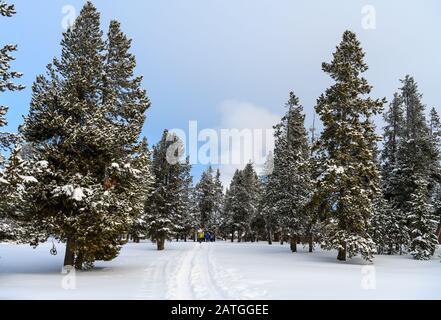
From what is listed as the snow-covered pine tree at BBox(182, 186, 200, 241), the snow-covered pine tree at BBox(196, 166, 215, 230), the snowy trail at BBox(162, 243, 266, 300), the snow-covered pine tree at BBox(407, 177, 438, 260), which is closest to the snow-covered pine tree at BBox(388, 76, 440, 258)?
the snow-covered pine tree at BBox(407, 177, 438, 260)

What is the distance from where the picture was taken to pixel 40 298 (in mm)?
11641

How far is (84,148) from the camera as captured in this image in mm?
18125

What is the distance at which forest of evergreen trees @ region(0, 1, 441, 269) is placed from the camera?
17234mm

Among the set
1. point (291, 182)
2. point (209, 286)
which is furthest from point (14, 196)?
point (291, 182)

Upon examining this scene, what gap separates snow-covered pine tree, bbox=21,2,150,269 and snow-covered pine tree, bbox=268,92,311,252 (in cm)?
1894

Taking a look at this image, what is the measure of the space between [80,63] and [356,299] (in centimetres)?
1609

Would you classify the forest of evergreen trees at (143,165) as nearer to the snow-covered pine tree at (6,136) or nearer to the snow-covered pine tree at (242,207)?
the snow-covered pine tree at (6,136)

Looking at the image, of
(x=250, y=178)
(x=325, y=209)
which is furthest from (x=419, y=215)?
(x=250, y=178)

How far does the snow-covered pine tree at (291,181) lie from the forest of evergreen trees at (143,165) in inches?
4.8

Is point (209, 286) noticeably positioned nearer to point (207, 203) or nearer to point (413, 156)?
point (413, 156)

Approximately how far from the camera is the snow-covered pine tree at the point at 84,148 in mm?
17188

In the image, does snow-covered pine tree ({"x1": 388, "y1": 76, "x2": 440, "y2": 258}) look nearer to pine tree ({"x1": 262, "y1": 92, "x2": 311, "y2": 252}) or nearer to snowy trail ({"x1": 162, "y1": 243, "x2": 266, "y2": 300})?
pine tree ({"x1": 262, "y1": 92, "x2": 311, "y2": 252})

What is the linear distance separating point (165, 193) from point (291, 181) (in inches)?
585

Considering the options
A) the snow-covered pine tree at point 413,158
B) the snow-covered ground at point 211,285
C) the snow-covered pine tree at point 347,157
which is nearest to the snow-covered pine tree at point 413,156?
the snow-covered pine tree at point 413,158
